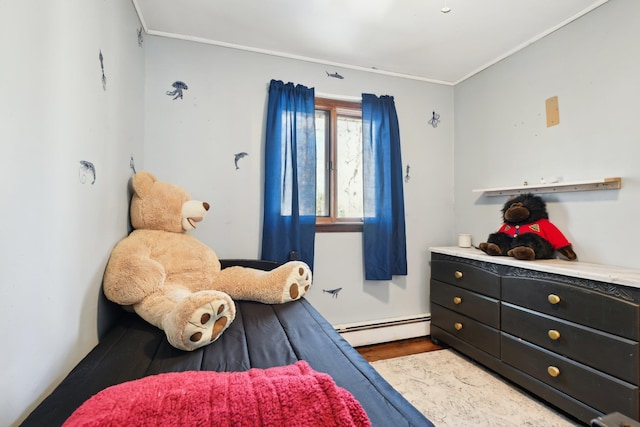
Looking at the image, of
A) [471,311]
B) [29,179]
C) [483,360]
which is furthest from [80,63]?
[483,360]

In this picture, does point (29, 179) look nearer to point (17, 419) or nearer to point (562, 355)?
point (17, 419)

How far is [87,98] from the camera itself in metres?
0.97

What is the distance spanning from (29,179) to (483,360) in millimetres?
2394

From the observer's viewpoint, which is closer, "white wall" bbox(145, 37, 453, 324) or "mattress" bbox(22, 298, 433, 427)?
"mattress" bbox(22, 298, 433, 427)

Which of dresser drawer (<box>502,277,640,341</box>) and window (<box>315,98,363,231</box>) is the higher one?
window (<box>315,98,363,231</box>)

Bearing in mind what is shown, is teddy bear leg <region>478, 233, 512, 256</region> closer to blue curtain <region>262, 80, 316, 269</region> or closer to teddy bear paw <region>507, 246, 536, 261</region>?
teddy bear paw <region>507, 246, 536, 261</region>

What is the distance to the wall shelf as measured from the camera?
1.52 meters

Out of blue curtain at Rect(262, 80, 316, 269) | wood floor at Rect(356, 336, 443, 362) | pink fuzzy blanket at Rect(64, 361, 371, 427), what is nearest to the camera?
pink fuzzy blanket at Rect(64, 361, 371, 427)

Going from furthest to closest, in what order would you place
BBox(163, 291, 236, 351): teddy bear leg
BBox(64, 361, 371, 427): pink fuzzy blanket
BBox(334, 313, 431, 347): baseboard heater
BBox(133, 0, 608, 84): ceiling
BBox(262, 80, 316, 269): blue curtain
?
BBox(334, 313, 431, 347): baseboard heater
BBox(262, 80, 316, 269): blue curtain
BBox(133, 0, 608, 84): ceiling
BBox(163, 291, 236, 351): teddy bear leg
BBox(64, 361, 371, 427): pink fuzzy blanket

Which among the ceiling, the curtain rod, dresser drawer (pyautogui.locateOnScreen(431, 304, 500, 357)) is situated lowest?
dresser drawer (pyautogui.locateOnScreen(431, 304, 500, 357))

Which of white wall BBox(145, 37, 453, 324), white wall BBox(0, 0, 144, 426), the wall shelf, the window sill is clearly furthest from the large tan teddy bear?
the wall shelf

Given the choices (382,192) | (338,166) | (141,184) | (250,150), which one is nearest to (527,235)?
(382,192)

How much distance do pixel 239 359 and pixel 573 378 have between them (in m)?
1.63

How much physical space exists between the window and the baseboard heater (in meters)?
0.80
